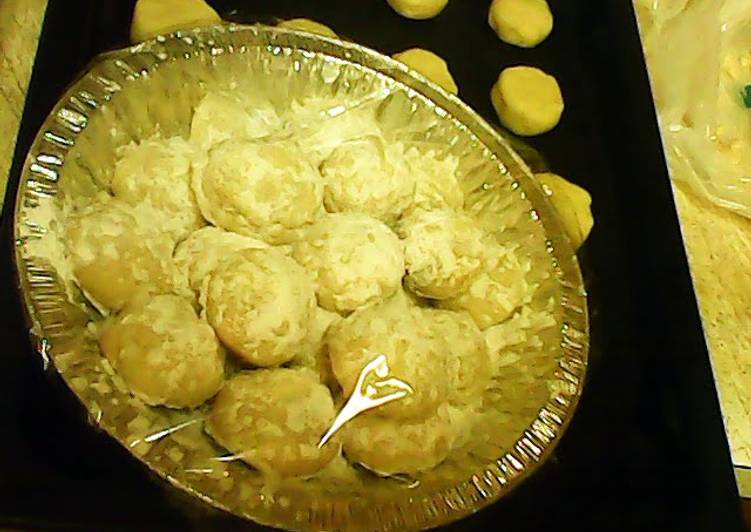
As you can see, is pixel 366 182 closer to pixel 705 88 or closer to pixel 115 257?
pixel 115 257

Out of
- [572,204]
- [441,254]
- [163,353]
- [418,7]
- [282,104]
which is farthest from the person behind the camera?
[418,7]

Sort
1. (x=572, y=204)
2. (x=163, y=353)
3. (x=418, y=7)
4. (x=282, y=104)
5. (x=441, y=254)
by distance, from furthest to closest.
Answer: (x=418, y=7) → (x=572, y=204) → (x=282, y=104) → (x=441, y=254) → (x=163, y=353)

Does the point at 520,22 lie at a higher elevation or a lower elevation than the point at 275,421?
higher

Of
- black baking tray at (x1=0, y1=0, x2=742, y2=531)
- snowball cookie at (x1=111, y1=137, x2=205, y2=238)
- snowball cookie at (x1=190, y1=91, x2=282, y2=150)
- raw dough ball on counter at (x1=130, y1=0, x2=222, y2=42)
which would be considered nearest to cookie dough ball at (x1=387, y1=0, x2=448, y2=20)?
black baking tray at (x1=0, y1=0, x2=742, y2=531)

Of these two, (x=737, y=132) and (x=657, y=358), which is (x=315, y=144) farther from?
(x=737, y=132)

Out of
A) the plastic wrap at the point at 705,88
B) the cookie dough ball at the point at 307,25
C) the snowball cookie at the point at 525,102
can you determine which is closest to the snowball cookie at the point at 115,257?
the cookie dough ball at the point at 307,25

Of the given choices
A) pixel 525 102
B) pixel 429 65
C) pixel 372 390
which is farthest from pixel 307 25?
pixel 372 390

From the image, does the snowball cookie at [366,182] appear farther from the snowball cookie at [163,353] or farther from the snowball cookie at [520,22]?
the snowball cookie at [520,22]
